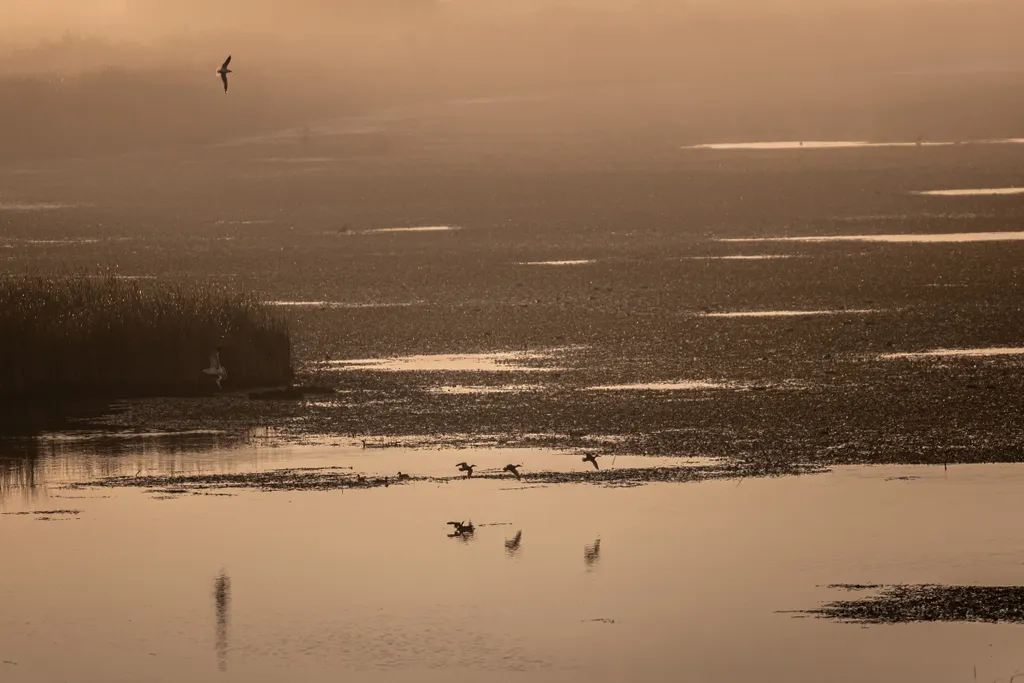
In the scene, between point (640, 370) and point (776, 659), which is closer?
point (776, 659)

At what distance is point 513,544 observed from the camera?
15.5m

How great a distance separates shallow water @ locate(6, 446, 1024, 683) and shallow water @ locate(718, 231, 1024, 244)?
75.5ft

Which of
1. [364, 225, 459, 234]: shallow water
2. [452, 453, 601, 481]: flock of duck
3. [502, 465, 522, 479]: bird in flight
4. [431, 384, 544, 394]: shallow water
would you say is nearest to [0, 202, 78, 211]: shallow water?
[364, 225, 459, 234]: shallow water

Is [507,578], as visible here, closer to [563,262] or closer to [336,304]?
[336,304]

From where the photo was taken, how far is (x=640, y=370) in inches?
954

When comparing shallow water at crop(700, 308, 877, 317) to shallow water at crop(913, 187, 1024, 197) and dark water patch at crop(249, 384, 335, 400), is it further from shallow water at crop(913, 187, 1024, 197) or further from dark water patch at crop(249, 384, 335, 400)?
shallow water at crop(913, 187, 1024, 197)

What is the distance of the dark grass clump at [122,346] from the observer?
24141 mm

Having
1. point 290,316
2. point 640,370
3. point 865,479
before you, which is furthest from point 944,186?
point 865,479

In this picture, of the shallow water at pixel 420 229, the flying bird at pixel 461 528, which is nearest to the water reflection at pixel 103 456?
the flying bird at pixel 461 528

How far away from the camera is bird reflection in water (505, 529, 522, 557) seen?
1524cm

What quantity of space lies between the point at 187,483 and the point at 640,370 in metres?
7.38

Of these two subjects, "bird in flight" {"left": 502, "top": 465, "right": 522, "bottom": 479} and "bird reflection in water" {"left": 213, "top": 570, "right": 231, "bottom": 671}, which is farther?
"bird in flight" {"left": 502, "top": 465, "right": 522, "bottom": 479}

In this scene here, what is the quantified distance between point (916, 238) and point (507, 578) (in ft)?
92.4

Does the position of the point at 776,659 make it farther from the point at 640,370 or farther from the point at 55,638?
the point at 640,370
